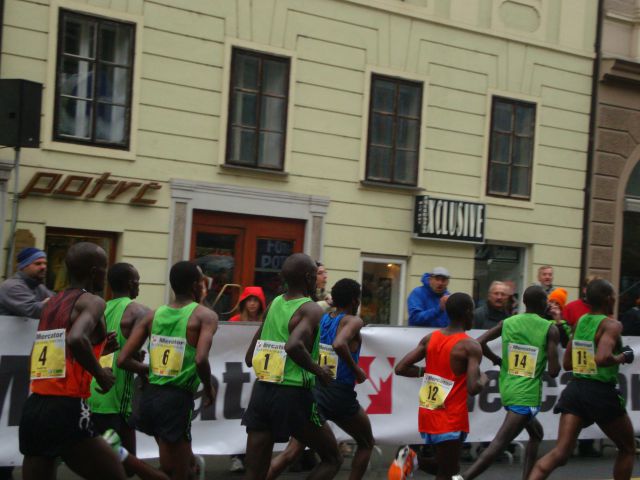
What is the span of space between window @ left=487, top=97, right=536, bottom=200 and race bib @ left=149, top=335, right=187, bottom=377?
1144 centimetres

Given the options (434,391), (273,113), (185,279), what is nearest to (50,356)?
(185,279)

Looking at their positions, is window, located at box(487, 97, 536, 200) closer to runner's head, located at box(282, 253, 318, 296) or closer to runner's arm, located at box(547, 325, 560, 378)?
runner's arm, located at box(547, 325, 560, 378)

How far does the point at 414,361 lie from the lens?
883 cm

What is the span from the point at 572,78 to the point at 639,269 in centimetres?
371

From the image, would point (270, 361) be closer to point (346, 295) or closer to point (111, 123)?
point (346, 295)

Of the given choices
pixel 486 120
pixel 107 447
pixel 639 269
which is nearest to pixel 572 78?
pixel 486 120

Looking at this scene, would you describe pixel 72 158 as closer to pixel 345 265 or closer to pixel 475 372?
pixel 345 265

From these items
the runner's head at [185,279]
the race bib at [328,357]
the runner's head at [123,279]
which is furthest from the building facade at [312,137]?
the runner's head at [185,279]

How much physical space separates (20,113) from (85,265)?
17.9ft

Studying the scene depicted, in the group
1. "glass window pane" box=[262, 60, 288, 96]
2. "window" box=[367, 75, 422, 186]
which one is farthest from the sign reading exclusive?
"glass window pane" box=[262, 60, 288, 96]

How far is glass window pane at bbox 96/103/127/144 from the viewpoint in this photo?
48.4 ft

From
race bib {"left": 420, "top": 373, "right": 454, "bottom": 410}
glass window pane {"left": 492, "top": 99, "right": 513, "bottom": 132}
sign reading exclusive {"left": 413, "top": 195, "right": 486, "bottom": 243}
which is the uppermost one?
glass window pane {"left": 492, "top": 99, "right": 513, "bottom": 132}

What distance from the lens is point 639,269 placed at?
2105 cm

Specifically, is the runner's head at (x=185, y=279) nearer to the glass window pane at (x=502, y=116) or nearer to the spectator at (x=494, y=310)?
the spectator at (x=494, y=310)
